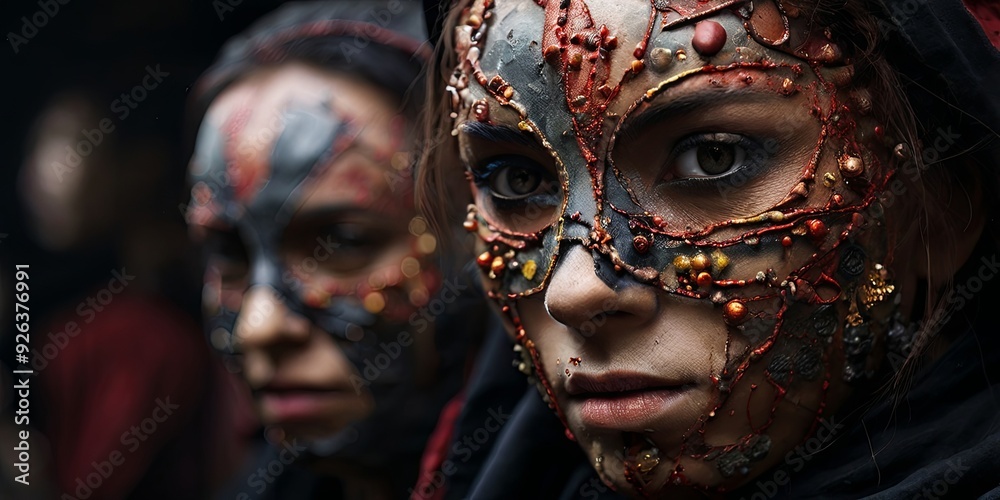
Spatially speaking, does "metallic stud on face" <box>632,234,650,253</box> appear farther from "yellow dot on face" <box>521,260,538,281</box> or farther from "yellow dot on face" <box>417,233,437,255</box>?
"yellow dot on face" <box>417,233,437,255</box>

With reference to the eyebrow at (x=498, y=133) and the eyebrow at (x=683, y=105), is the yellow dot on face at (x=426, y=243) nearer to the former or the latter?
the eyebrow at (x=498, y=133)

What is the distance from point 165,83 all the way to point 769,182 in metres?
1.98

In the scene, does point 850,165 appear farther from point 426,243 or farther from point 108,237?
point 108,237

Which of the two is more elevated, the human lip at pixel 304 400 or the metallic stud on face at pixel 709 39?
the metallic stud on face at pixel 709 39

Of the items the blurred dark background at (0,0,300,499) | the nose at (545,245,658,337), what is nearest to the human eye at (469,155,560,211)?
the nose at (545,245,658,337)

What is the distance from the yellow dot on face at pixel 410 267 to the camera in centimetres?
231

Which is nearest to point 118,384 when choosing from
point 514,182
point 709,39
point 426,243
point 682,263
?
point 426,243

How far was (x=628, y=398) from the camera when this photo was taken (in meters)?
1.45

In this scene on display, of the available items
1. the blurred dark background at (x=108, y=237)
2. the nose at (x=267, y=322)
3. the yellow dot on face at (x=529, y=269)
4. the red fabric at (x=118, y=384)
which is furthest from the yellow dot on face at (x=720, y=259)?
the red fabric at (x=118, y=384)

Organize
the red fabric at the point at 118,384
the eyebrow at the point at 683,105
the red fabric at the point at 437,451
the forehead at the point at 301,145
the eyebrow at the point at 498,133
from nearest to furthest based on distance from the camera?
the eyebrow at the point at 683,105 < the eyebrow at the point at 498,133 < the red fabric at the point at 437,451 < the forehead at the point at 301,145 < the red fabric at the point at 118,384

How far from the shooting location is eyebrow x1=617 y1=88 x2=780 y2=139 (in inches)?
53.3

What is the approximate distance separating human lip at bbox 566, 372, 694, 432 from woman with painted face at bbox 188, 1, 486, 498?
0.87 meters

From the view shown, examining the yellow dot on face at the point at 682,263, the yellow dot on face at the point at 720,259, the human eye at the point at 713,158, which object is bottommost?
the yellow dot on face at the point at 682,263

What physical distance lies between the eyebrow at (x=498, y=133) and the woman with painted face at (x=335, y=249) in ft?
2.39
